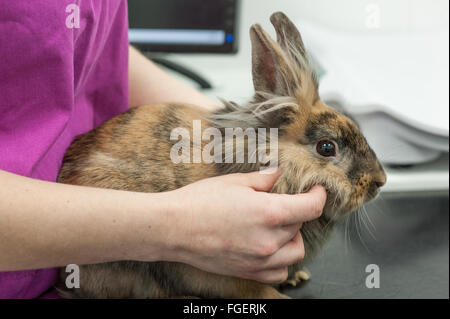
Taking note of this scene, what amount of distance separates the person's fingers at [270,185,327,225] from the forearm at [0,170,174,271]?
149mm

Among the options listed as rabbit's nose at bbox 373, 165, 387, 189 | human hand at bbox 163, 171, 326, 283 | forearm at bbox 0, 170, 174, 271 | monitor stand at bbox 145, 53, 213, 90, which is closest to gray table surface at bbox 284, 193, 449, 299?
rabbit's nose at bbox 373, 165, 387, 189

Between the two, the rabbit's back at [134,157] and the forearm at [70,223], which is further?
the rabbit's back at [134,157]

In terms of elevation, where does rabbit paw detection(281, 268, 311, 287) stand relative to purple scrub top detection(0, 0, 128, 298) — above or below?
below

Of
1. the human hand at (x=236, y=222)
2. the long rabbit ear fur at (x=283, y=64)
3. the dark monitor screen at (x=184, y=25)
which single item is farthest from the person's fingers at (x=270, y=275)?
the dark monitor screen at (x=184, y=25)

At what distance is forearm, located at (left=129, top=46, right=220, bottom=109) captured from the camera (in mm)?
963

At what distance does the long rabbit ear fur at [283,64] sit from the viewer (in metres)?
0.62

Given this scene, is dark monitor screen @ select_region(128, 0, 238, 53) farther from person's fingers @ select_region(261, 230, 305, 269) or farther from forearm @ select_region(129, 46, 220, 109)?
person's fingers @ select_region(261, 230, 305, 269)

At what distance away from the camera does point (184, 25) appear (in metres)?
1.39

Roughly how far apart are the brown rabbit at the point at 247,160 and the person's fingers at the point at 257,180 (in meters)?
0.01

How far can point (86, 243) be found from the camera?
1.81ft

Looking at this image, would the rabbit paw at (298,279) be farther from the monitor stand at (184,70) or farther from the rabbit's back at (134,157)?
the monitor stand at (184,70)

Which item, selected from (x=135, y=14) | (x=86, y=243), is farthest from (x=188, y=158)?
(x=135, y=14)

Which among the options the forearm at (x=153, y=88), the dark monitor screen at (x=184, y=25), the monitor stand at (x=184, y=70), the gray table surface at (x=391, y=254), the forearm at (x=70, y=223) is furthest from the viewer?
the monitor stand at (x=184, y=70)

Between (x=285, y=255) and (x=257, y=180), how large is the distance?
0.37 ft
